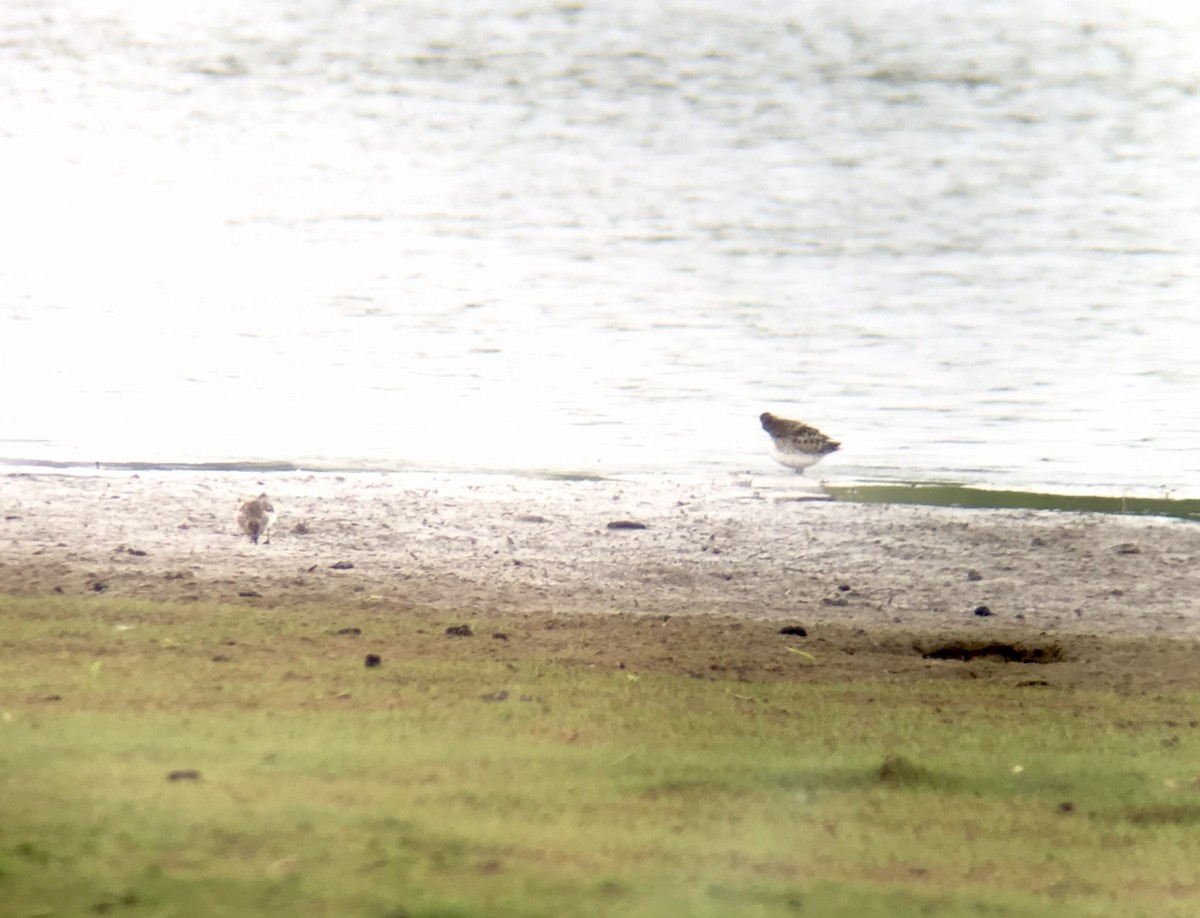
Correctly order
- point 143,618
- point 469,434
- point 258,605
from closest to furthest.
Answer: point 143,618 < point 258,605 < point 469,434

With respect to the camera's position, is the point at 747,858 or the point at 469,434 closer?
the point at 747,858

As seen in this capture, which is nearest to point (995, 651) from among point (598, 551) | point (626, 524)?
point (598, 551)

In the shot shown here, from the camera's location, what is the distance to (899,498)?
5.23 meters

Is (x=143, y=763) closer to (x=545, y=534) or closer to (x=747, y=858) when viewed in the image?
(x=747, y=858)

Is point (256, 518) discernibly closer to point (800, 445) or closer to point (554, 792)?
point (800, 445)

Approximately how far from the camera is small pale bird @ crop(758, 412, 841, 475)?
218 inches

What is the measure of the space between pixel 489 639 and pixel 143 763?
100cm

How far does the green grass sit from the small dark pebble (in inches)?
98.7

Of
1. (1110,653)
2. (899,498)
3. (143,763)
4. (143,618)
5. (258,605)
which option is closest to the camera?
(143,763)

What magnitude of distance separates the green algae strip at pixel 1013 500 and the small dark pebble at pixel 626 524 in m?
0.96

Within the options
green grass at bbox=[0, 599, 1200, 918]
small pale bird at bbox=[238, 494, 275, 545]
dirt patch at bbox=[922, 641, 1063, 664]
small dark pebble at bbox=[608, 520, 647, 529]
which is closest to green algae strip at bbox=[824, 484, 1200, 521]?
small dark pebble at bbox=[608, 520, 647, 529]

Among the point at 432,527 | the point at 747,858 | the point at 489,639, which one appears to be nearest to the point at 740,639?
the point at 489,639

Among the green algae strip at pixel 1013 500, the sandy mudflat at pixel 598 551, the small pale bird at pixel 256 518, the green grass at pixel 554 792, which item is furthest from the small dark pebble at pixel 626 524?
the green grass at pixel 554 792

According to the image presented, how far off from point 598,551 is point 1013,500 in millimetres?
1844
